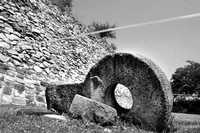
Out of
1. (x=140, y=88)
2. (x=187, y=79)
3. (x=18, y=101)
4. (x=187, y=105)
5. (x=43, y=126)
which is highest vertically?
(x=187, y=79)

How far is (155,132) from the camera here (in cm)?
532

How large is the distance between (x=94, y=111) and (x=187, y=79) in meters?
32.0

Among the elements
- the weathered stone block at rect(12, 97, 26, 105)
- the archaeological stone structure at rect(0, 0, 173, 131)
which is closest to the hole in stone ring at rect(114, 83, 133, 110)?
the archaeological stone structure at rect(0, 0, 173, 131)

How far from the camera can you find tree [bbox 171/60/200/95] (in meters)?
33.4

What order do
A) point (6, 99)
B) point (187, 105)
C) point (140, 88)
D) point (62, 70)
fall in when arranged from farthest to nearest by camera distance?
point (187, 105)
point (62, 70)
point (6, 99)
point (140, 88)

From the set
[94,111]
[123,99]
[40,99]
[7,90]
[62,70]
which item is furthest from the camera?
[62,70]

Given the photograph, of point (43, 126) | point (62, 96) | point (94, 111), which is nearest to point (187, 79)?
point (62, 96)

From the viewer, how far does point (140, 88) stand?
573cm

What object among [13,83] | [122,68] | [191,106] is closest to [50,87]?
[13,83]

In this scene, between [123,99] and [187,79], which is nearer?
[123,99]

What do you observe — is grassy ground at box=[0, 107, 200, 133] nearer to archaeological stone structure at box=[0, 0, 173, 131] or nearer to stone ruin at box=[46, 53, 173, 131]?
stone ruin at box=[46, 53, 173, 131]

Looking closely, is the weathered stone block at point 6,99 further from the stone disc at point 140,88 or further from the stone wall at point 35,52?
the stone disc at point 140,88

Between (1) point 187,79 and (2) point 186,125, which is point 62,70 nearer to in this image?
(2) point 186,125

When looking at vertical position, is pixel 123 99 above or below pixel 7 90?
below
